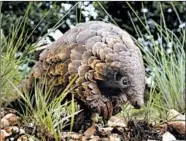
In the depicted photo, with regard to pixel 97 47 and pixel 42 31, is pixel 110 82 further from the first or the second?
pixel 42 31

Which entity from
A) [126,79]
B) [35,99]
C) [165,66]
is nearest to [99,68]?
[126,79]

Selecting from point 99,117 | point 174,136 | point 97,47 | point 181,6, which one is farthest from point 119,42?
point 181,6

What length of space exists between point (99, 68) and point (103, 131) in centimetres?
15

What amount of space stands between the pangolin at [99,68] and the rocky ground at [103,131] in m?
0.04

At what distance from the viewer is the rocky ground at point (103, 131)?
1.02 metres

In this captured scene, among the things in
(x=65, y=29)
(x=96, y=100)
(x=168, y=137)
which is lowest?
(x=168, y=137)

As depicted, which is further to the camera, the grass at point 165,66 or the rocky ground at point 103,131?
the grass at point 165,66

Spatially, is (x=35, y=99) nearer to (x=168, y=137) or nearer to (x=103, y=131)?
(x=103, y=131)

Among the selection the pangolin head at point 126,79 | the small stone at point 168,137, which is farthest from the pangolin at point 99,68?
the small stone at point 168,137

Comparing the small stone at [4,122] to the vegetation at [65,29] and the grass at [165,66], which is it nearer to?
the vegetation at [65,29]

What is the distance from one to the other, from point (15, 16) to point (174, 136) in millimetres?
538

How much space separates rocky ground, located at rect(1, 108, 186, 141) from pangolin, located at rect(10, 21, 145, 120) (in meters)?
0.04

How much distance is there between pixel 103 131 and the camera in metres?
1.07

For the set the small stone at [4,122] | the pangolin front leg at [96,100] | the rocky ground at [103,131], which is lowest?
the rocky ground at [103,131]
